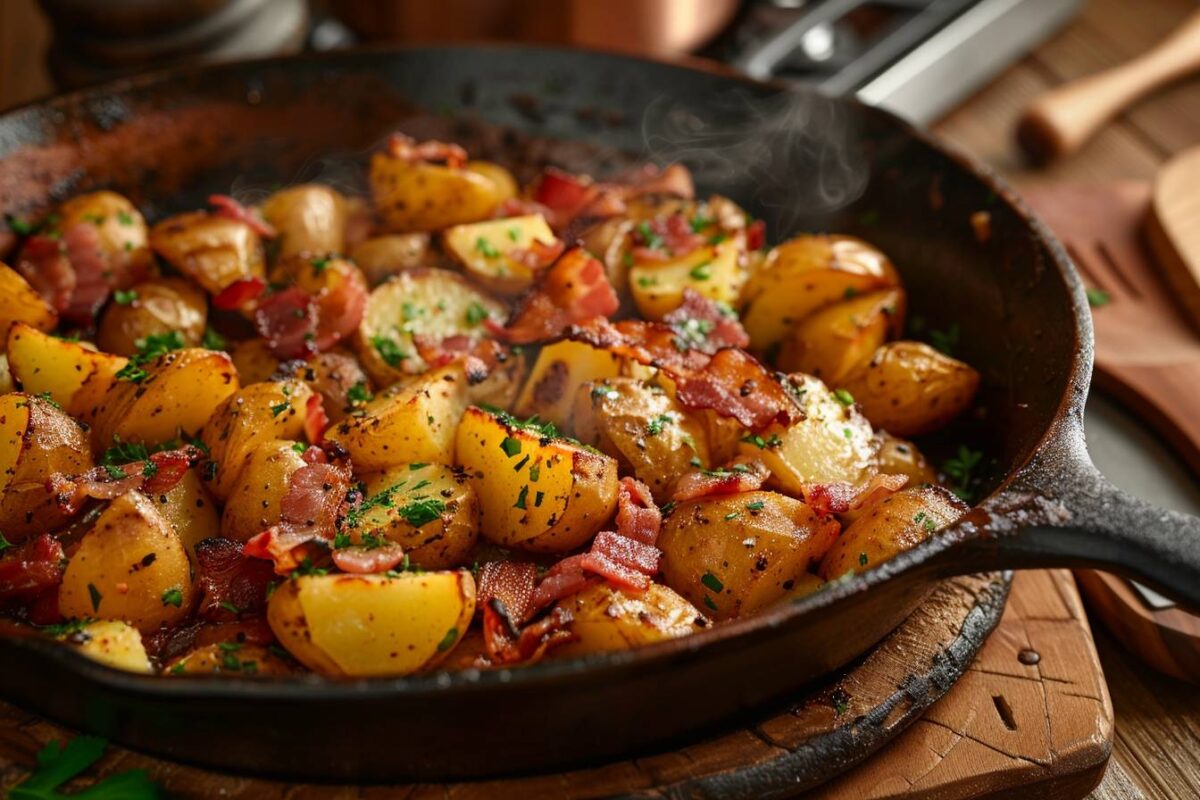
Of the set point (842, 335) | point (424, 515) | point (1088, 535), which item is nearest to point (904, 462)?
point (842, 335)

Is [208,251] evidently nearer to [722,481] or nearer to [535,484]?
[535,484]

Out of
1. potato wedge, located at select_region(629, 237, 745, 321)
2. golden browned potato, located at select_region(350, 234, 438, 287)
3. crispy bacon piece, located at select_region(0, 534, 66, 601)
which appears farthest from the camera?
golden browned potato, located at select_region(350, 234, 438, 287)

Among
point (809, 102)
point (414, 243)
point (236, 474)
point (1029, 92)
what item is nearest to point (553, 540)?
point (236, 474)

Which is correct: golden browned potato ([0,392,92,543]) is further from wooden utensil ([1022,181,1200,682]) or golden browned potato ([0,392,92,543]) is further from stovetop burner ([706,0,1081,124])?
stovetop burner ([706,0,1081,124])

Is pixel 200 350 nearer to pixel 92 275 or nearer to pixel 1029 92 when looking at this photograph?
pixel 92 275

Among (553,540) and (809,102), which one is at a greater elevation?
(809,102)

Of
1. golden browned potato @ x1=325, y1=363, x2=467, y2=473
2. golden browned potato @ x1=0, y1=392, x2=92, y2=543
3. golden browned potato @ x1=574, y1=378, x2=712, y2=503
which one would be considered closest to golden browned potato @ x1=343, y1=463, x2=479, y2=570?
golden browned potato @ x1=325, y1=363, x2=467, y2=473
